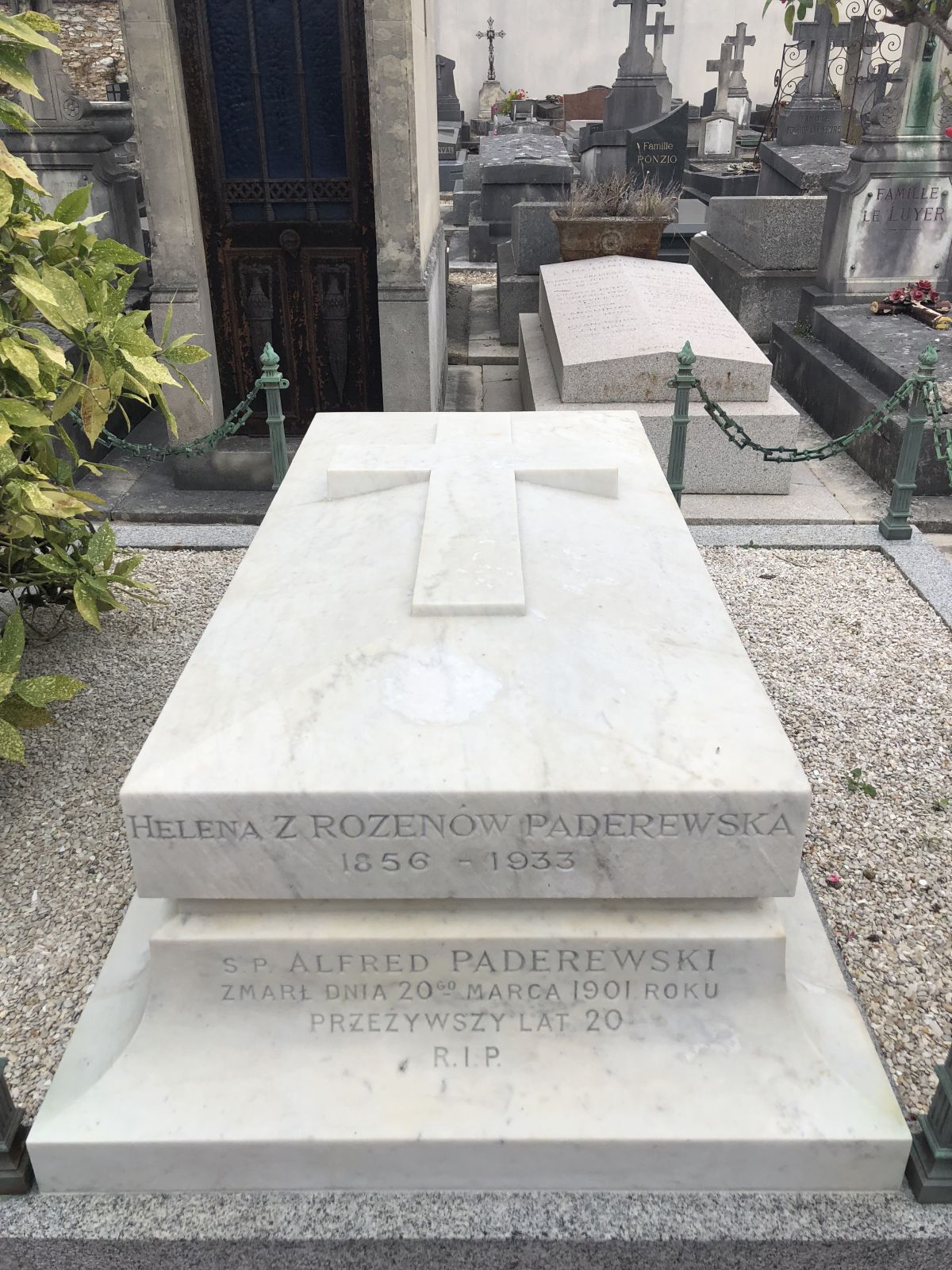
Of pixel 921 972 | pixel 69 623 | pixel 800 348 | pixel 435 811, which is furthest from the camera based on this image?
pixel 800 348

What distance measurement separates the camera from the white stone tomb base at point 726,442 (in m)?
6.42

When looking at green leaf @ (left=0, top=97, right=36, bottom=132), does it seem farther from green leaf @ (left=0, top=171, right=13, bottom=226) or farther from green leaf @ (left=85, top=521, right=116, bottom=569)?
green leaf @ (left=85, top=521, right=116, bottom=569)

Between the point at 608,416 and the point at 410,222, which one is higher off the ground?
the point at 410,222

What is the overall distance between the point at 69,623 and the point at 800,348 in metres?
6.29

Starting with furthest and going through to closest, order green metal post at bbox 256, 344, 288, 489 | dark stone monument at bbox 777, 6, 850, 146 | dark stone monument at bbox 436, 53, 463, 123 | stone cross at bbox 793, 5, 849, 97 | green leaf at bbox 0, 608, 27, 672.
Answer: dark stone monument at bbox 436, 53, 463, 123, stone cross at bbox 793, 5, 849, 97, dark stone monument at bbox 777, 6, 850, 146, green metal post at bbox 256, 344, 288, 489, green leaf at bbox 0, 608, 27, 672

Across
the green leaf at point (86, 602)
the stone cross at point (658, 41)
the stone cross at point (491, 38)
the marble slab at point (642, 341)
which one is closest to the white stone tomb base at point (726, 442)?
the marble slab at point (642, 341)

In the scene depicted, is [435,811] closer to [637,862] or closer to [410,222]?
[637,862]

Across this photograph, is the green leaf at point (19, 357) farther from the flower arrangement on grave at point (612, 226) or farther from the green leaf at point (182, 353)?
the flower arrangement on grave at point (612, 226)

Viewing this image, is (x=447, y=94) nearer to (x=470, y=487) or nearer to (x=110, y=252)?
(x=110, y=252)

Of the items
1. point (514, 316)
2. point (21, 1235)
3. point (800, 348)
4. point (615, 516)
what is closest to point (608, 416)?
point (615, 516)

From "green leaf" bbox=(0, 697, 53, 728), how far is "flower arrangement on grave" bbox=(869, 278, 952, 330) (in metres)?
7.01

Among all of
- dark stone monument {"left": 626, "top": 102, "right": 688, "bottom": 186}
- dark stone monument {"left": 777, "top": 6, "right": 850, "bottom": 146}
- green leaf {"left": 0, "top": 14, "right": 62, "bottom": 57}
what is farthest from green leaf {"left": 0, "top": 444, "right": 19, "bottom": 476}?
dark stone monument {"left": 777, "top": 6, "right": 850, "bottom": 146}

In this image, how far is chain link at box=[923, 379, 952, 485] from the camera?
5410 millimetres

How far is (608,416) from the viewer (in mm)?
3955
